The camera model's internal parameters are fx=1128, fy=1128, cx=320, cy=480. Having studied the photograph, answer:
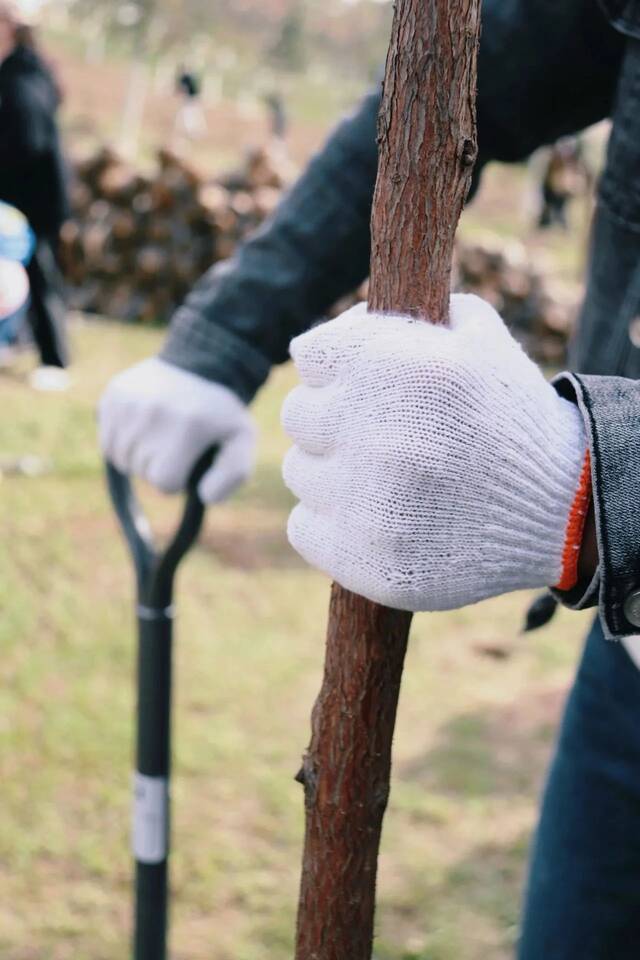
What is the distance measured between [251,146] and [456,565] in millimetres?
8039

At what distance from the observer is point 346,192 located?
1.42m

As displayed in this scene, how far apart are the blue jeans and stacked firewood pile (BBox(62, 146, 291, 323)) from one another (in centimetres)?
709

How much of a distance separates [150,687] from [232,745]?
4.96ft

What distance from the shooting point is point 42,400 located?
601 centimetres

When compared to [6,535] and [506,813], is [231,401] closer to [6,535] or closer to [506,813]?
[506,813]

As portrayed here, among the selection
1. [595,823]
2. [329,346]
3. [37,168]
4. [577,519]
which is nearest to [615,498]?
[577,519]

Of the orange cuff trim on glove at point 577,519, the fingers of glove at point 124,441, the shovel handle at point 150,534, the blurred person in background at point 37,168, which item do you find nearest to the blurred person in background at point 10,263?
the blurred person in background at point 37,168

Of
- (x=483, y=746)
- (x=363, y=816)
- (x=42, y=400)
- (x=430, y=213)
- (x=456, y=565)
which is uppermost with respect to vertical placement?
(x=430, y=213)

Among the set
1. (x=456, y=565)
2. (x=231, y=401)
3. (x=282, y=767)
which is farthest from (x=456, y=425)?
(x=282, y=767)

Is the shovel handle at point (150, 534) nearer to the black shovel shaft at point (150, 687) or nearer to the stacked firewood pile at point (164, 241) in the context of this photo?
the black shovel shaft at point (150, 687)

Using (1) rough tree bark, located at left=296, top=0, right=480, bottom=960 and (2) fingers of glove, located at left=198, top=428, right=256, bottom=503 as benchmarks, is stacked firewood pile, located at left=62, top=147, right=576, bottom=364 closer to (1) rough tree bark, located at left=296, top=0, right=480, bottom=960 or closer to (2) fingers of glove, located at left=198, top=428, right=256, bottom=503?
(2) fingers of glove, located at left=198, top=428, right=256, bottom=503

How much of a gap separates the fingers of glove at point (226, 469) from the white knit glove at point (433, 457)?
548 millimetres

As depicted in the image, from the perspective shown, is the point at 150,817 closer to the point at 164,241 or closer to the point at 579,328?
the point at 579,328

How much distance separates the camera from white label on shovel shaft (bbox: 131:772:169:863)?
1.65 m
